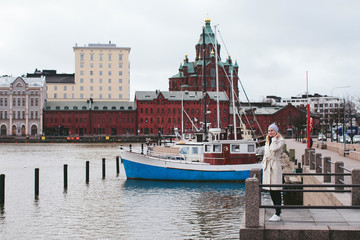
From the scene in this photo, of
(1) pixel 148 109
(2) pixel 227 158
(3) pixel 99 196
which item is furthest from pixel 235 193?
(1) pixel 148 109

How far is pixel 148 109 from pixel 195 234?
131 m

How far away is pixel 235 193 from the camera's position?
32969 mm

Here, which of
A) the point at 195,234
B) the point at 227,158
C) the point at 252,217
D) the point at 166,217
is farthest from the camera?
the point at 227,158

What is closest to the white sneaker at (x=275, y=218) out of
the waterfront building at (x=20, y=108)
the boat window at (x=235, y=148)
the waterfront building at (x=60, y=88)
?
the boat window at (x=235, y=148)

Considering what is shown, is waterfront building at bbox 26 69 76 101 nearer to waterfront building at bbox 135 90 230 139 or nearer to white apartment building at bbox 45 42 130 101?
white apartment building at bbox 45 42 130 101

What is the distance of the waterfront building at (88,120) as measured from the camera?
15162 centimetres

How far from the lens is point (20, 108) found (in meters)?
150

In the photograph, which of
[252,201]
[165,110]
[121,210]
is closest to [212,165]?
[121,210]

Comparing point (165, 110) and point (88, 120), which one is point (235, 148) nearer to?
point (165, 110)

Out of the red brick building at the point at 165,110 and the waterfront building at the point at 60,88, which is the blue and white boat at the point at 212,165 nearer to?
the red brick building at the point at 165,110

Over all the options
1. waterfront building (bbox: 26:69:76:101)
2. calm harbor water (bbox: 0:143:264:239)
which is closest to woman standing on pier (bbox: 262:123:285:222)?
calm harbor water (bbox: 0:143:264:239)

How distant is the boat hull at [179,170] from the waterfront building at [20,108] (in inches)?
4543

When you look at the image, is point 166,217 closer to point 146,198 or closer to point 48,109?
point 146,198

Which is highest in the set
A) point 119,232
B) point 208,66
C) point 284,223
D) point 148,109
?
point 208,66
